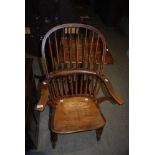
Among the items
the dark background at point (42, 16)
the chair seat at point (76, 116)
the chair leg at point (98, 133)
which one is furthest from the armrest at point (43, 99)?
the dark background at point (42, 16)

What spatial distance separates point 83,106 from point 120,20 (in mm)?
2591

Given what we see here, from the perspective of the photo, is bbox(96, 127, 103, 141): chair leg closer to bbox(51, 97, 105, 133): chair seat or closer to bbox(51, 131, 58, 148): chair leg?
bbox(51, 97, 105, 133): chair seat

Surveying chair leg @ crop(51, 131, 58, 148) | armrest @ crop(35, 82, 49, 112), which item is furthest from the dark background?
chair leg @ crop(51, 131, 58, 148)

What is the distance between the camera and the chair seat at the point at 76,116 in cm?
137

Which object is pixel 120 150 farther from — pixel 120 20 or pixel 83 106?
pixel 120 20

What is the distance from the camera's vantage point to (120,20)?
11.9 feet

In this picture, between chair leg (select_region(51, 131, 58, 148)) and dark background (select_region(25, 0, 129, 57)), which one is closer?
chair leg (select_region(51, 131, 58, 148))

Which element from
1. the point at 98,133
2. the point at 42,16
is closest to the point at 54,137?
the point at 98,133

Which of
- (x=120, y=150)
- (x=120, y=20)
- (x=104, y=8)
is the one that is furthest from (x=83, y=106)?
(x=104, y=8)

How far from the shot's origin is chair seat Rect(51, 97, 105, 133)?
1368mm

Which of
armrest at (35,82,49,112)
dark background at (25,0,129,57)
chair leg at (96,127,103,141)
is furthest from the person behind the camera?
dark background at (25,0,129,57)

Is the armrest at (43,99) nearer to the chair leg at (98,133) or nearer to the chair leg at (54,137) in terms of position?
the chair leg at (54,137)

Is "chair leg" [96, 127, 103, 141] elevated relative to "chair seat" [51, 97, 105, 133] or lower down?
lower down

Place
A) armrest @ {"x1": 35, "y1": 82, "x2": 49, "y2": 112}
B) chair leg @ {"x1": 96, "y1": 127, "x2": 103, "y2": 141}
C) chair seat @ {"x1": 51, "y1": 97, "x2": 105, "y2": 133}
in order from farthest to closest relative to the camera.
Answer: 1. chair leg @ {"x1": 96, "y1": 127, "x2": 103, "y2": 141}
2. chair seat @ {"x1": 51, "y1": 97, "x2": 105, "y2": 133}
3. armrest @ {"x1": 35, "y1": 82, "x2": 49, "y2": 112}
